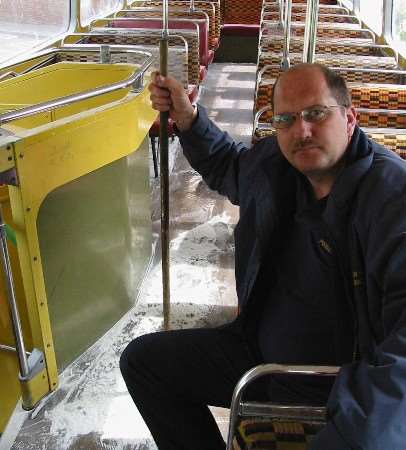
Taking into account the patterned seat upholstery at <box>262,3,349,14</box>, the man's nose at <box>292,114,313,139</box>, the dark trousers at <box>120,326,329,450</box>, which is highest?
the man's nose at <box>292,114,313,139</box>

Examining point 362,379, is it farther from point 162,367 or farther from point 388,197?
point 162,367

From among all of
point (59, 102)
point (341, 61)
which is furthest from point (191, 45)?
point (59, 102)

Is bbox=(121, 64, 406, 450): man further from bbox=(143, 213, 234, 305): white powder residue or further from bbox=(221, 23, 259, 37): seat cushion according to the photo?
bbox=(221, 23, 259, 37): seat cushion

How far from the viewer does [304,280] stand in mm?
1461

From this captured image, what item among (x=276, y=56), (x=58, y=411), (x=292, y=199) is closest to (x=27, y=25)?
(x=276, y=56)

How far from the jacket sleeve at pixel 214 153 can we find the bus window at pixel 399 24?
12.7ft

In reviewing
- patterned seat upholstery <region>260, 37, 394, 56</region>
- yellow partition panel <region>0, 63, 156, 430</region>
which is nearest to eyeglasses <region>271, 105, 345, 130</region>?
yellow partition panel <region>0, 63, 156, 430</region>

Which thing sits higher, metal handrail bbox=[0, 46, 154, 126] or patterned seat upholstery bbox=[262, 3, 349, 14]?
metal handrail bbox=[0, 46, 154, 126]

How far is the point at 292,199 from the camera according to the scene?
1.57m

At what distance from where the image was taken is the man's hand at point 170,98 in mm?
1721

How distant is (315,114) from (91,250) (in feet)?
4.25

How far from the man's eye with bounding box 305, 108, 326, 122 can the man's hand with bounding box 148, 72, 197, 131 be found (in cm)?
50

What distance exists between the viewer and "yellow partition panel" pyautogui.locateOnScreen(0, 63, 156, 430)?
5.93 ft

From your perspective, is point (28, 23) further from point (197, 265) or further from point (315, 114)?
point (315, 114)
